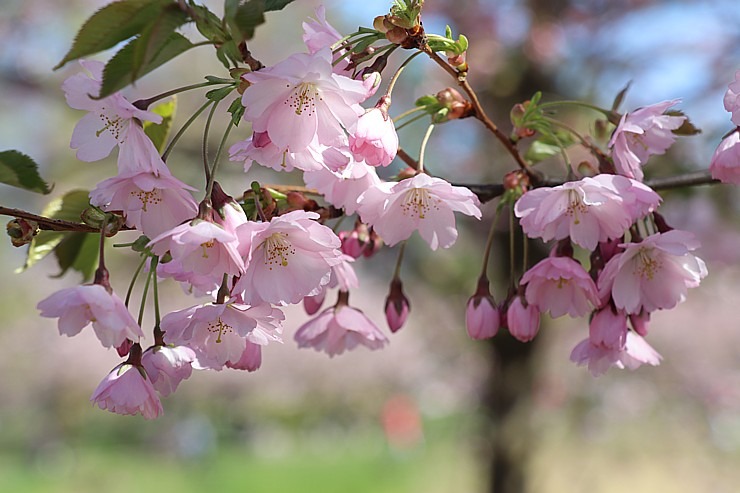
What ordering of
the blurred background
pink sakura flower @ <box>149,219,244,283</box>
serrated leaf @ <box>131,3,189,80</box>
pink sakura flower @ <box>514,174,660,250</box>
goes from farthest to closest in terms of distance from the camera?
1. the blurred background
2. pink sakura flower @ <box>514,174,660,250</box>
3. pink sakura flower @ <box>149,219,244,283</box>
4. serrated leaf @ <box>131,3,189,80</box>

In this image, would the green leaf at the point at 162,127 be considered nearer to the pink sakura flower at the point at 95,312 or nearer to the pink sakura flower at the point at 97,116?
the pink sakura flower at the point at 97,116

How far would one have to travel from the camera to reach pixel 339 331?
1.04 metres

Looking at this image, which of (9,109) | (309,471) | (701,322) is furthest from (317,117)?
(701,322)

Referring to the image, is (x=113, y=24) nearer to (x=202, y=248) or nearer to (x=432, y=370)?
(x=202, y=248)

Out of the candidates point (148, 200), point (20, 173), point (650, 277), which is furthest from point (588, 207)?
point (20, 173)

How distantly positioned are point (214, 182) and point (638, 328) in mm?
592

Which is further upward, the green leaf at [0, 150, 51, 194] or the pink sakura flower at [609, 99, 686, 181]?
the green leaf at [0, 150, 51, 194]

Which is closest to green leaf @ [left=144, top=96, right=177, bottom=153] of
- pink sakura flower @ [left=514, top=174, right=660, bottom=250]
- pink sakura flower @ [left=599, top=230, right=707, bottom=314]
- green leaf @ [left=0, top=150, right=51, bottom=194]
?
green leaf @ [left=0, top=150, right=51, bottom=194]

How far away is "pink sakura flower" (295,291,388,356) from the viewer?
102cm

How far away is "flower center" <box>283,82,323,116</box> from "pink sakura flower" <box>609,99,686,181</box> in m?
0.35

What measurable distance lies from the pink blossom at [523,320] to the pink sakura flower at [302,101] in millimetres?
349

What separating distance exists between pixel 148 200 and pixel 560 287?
512mm

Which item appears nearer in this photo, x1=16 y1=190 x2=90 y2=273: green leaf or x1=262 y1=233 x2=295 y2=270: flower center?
x1=262 y1=233 x2=295 y2=270: flower center

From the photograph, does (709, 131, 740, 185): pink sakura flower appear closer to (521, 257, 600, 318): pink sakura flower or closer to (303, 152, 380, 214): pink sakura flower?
(521, 257, 600, 318): pink sakura flower
